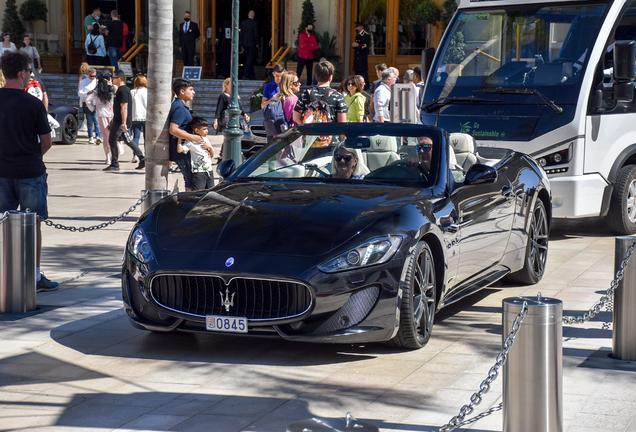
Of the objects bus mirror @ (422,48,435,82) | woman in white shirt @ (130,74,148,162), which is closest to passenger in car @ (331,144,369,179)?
bus mirror @ (422,48,435,82)

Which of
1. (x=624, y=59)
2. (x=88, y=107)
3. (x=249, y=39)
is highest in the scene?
(x=249, y=39)

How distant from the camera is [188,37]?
29.1 metres

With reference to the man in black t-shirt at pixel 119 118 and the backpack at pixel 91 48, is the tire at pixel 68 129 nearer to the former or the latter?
the man in black t-shirt at pixel 119 118

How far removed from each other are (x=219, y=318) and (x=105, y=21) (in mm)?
26627

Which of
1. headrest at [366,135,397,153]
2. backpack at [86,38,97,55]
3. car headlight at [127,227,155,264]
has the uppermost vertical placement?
backpack at [86,38,97,55]

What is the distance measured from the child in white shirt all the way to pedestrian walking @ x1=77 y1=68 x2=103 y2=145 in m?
10.5

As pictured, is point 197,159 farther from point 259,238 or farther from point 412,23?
point 412,23

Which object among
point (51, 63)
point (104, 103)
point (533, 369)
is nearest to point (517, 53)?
point (533, 369)

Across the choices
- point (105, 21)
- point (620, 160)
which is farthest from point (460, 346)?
point (105, 21)

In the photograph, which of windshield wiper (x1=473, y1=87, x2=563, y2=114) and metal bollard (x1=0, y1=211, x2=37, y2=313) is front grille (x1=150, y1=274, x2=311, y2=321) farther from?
windshield wiper (x1=473, y1=87, x2=563, y2=114)

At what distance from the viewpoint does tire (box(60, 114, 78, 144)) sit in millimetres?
23234

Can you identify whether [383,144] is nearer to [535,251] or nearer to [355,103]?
[535,251]

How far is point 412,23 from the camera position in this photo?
95.1ft

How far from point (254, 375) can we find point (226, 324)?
1.16ft
